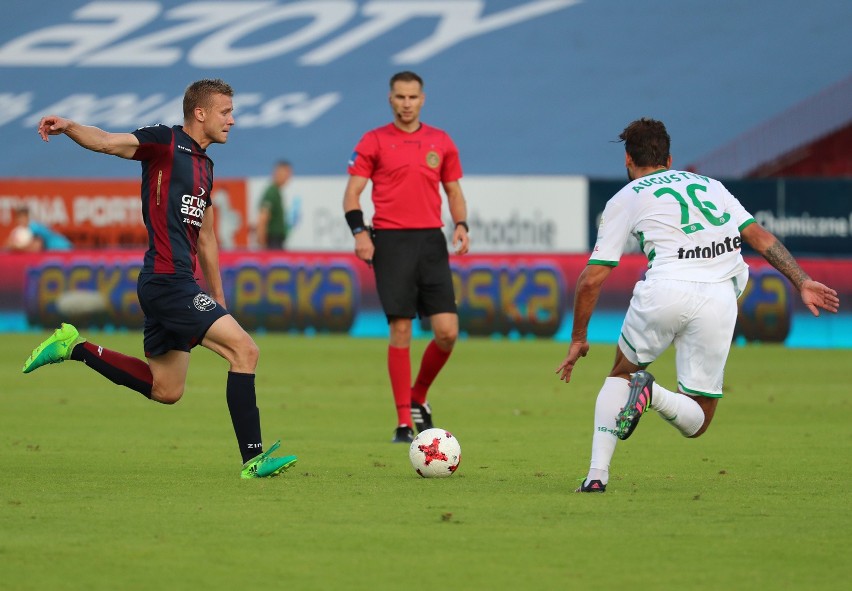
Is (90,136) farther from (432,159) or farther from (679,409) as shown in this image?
(432,159)

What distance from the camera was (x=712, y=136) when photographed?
2964 centimetres

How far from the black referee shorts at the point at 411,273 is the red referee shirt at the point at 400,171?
92 millimetres

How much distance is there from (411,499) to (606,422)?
1002 millimetres

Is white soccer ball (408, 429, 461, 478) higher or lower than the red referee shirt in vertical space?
lower

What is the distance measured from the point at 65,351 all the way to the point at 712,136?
22.8 metres

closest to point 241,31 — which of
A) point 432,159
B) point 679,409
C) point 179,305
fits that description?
point 432,159

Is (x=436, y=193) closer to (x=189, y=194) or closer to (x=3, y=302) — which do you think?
(x=189, y=194)

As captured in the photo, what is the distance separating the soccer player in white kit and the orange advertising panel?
60.1 ft

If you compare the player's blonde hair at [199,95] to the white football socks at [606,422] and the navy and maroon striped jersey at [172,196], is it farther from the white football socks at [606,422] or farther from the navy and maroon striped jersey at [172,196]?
the white football socks at [606,422]

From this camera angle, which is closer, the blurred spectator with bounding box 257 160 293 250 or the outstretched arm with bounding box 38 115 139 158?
the outstretched arm with bounding box 38 115 139 158

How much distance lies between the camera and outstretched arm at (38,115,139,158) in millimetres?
7156

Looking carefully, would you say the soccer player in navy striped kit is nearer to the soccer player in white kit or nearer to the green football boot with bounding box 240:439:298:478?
the green football boot with bounding box 240:439:298:478

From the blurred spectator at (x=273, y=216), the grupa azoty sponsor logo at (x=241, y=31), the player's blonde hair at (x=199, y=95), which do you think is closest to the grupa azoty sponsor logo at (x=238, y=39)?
the grupa azoty sponsor logo at (x=241, y=31)

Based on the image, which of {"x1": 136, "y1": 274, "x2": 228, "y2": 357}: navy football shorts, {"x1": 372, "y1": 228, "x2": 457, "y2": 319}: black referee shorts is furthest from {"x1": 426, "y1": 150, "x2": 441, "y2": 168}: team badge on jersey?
{"x1": 136, "y1": 274, "x2": 228, "y2": 357}: navy football shorts
